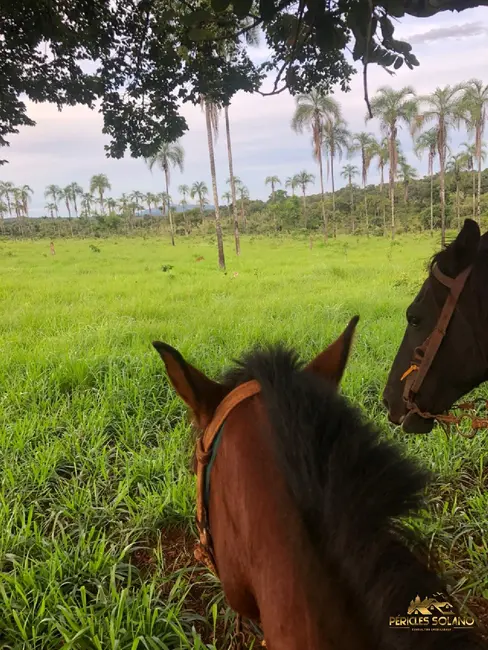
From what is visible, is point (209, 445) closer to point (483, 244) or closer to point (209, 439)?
point (209, 439)

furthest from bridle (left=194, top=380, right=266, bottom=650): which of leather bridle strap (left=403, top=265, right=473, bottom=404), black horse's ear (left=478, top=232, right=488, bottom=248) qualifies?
black horse's ear (left=478, top=232, right=488, bottom=248)

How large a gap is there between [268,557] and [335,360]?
461 millimetres

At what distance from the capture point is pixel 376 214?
41875 millimetres

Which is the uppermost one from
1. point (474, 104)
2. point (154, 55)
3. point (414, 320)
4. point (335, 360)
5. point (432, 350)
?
point (474, 104)

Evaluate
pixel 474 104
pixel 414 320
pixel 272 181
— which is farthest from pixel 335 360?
pixel 272 181

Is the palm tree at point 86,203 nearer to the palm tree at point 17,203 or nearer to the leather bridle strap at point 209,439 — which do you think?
the palm tree at point 17,203

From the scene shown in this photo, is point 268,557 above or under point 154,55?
under

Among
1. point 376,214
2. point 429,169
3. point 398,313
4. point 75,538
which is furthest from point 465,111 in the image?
point 75,538

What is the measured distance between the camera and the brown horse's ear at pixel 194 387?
2.70 feet

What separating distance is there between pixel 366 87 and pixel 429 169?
3439 cm

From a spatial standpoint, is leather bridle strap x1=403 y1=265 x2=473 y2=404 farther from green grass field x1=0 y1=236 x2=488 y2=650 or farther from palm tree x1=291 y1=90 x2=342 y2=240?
palm tree x1=291 y1=90 x2=342 y2=240

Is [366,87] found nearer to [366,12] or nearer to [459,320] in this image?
[366,12]

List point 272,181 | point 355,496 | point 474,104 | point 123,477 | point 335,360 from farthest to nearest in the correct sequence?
point 272,181 → point 474,104 → point 123,477 → point 335,360 → point 355,496

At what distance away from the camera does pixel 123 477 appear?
105 inches
